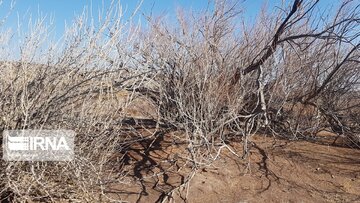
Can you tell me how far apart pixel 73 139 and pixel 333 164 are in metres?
3.79

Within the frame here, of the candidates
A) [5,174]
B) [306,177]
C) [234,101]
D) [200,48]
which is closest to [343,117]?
[306,177]

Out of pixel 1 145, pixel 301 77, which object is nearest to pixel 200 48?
pixel 301 77

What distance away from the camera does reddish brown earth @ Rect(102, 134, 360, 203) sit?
4625mm

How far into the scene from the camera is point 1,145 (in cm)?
394

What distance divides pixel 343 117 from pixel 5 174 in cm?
528

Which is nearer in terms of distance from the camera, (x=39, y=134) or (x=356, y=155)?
(x=39, y=134)

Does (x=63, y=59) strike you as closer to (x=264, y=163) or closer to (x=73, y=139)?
(x=73, y=139)

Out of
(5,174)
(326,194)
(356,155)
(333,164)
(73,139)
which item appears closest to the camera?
(5,174)

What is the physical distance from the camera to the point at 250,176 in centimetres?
507

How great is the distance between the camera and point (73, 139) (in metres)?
4.18

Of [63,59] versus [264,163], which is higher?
[63,59]

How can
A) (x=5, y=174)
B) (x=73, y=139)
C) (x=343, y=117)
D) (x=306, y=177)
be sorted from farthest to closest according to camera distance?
(x=343, y=117), (x=306, y=177), (x=73, y=139), (x=5, y=174)

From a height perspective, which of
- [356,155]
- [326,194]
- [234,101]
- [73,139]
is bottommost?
[326,194]

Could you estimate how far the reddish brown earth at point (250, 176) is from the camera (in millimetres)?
4625
